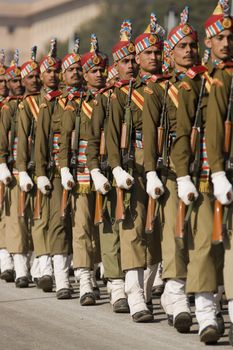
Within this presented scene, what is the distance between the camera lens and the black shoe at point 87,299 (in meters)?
12.2

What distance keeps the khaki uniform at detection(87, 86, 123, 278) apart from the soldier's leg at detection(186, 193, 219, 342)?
2.06 metres

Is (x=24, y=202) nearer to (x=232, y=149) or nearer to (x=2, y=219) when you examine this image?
(x=2, y=219)

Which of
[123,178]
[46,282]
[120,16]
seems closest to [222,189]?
[123,178]

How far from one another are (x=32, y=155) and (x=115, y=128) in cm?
271

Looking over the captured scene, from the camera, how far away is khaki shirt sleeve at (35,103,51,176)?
1330cm

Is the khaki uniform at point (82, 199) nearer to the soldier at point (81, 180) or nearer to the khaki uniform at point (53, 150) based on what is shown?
the soldier at point (81, 180)

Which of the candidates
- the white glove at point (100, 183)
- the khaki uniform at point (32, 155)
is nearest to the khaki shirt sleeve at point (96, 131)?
the white glove at point (100, 183)

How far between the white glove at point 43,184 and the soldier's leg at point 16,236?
1.14 meters

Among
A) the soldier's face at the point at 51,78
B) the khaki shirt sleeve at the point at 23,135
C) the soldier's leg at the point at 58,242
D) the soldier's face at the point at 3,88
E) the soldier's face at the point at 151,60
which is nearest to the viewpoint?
the soldier's face at the point at 151,60

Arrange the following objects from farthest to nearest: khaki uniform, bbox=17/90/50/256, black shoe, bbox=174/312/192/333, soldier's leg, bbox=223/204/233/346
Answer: khaki uniform, bbox=17/90/50/256
black shoe, bbox=174/312/192/333
soldier's leg, bbox=223/204/233/346

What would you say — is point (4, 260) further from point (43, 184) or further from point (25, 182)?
point (43, 184)

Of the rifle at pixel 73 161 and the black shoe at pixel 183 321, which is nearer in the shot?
the black shoe at pixel 183 321

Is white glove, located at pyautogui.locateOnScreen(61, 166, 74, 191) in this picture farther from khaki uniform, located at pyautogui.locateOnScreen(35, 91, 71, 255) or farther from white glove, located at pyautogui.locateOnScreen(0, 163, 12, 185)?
white glove, located at pyautogui.locateOnScreen(0, 163, 12, 185)

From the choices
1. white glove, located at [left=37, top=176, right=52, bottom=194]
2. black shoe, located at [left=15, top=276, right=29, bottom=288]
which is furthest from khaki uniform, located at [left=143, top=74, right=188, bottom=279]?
black shoe, located at [left=15, top=276, right=29, bottom=288]
